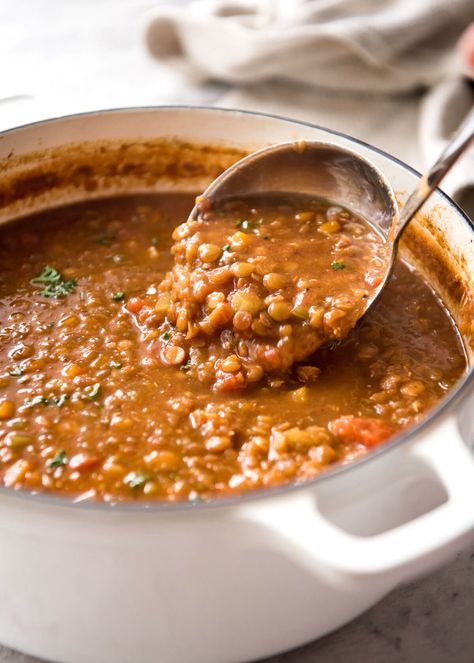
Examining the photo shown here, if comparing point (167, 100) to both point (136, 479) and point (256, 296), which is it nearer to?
point (256, 296)

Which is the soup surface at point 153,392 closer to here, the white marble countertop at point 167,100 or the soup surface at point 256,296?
the soup surface at point 256,296

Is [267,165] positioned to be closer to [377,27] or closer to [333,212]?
[333,212]

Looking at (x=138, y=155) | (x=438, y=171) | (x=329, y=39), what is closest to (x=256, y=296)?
(x=438, y=171)

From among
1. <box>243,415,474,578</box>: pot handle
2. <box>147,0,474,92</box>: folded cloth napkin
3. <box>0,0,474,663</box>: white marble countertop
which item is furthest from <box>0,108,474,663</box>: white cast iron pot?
<box>147,0,474,92</box>: folded cloth napkin

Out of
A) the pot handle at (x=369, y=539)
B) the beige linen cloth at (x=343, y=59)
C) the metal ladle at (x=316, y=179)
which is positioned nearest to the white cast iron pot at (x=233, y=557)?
the pot handle at (x=369, y=539)

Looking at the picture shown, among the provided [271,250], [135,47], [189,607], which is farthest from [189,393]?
[135,47]

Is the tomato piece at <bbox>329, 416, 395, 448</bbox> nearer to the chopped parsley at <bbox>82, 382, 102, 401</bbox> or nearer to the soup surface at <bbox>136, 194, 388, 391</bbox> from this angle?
the soup surface at <bbox>136, 194, 388, 391</bbox>

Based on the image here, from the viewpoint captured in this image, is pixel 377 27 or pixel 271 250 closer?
pixel 271 250
